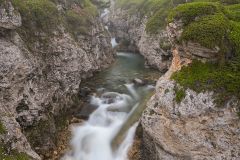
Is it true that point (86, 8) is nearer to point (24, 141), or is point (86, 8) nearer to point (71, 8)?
point (71, 8)

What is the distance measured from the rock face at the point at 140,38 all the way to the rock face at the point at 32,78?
10.3 m

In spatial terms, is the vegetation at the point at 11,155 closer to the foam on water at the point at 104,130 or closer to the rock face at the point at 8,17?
the foam on water at the point at 104,130

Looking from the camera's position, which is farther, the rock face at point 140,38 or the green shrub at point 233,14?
the rock face at point 140,38

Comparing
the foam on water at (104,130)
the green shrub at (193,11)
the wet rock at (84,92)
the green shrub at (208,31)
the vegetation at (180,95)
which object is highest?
the green shrub at (193,11)

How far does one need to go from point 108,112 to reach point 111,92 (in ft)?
11.7

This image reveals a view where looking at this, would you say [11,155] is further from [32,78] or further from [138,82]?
[138,82]

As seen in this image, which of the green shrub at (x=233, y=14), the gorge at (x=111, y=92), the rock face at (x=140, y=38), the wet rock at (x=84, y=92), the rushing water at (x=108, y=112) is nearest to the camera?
the gorge at (x=111, y=92)

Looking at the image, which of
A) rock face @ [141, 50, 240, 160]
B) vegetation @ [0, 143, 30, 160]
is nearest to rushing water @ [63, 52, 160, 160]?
rock face @ [141, 50, 240, 160]

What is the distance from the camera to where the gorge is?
51.8 feet

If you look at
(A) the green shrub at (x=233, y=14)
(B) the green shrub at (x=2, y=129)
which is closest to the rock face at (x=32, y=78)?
(B) the green shrub at (x=2, y=129)

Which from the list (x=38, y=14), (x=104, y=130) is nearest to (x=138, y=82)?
(x=104, y=130)

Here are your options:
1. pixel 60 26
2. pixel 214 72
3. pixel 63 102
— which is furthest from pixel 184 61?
pixel 60 26

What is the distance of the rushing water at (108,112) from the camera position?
20656 mm

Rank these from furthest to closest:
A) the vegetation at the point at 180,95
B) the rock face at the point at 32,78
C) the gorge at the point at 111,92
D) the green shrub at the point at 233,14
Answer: the rock face at the point at 32,78 < the green shrub at the point at 233,14 < the vegetation at the point at 180,95 < the gorge at the point at 111,92
